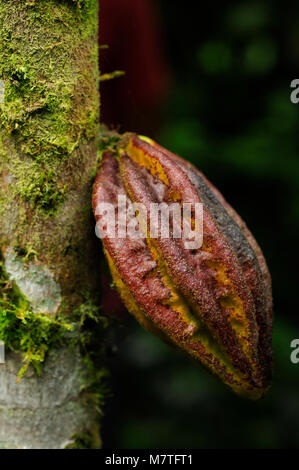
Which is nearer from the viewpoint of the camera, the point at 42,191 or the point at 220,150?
the point at 42,191

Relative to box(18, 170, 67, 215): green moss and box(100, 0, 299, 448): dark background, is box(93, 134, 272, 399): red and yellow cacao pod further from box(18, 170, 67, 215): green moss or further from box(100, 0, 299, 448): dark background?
box(100, 0, 299, 448): dark background

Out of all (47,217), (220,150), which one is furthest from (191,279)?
(220,150)

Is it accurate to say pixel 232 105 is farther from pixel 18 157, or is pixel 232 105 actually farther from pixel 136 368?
pixel 18 157

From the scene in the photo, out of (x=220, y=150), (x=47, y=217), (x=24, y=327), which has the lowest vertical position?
(x=24, y=327)

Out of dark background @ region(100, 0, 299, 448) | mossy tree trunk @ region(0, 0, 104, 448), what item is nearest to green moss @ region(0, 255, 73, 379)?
mossy tree trunk @ region(0, 0, 104, 448)

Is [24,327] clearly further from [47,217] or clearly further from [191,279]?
[191,279]

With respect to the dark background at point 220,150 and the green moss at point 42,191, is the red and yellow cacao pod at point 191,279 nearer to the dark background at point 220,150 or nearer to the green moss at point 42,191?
the green moss at point 42,191

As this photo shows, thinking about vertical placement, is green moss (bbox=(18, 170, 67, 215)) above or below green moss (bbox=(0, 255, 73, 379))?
above

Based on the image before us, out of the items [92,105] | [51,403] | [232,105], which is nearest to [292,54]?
[232,105]
